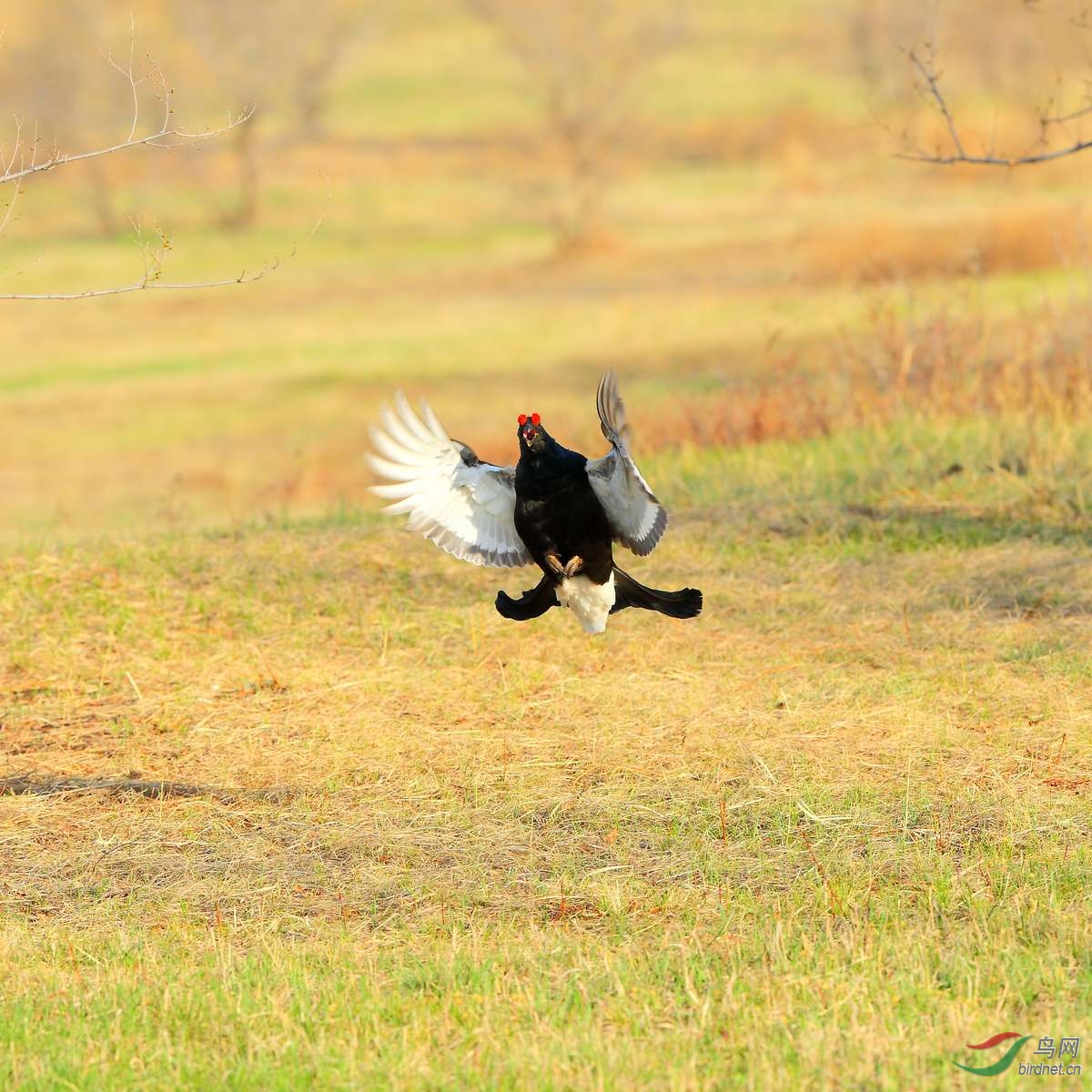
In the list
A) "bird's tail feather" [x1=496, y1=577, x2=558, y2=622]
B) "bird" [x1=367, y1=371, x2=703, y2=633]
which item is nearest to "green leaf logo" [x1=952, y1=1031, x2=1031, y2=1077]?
"bird" [x1=367, y1=371, x2=703, y2=633]

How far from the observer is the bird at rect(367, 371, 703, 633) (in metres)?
5.89

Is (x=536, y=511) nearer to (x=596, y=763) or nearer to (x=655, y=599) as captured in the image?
(x=655, y=599)

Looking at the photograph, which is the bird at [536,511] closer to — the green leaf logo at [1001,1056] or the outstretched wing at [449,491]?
the outstretched wing at [449,491]

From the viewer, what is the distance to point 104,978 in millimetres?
4500

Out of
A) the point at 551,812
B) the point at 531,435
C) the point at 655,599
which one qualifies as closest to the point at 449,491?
the point at 531,435

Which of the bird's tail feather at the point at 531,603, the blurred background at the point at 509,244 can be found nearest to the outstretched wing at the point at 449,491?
the bird's tail feather at the point at 531,603

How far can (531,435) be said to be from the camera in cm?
577

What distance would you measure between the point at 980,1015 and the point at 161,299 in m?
27.3

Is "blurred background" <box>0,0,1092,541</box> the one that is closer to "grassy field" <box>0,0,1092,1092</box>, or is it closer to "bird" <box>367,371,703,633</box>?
"grassy field" <box>0,0,1092,1092</box>

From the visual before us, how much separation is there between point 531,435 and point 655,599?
3.29 ft

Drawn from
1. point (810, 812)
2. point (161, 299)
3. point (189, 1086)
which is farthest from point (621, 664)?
point (161, 299)

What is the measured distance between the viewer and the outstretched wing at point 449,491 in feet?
20.3

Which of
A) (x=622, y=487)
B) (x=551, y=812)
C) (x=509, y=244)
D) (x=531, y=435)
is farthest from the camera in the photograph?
(x=509, y=244)

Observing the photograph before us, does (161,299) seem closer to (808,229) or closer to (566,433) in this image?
(808,229)
